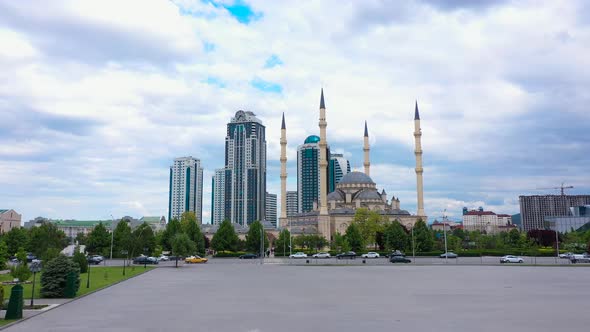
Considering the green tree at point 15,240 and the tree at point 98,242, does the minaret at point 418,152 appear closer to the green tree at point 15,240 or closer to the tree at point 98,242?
the tree at point 98,242

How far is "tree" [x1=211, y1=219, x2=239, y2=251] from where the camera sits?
290 ft

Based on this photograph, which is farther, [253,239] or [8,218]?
[8,218]

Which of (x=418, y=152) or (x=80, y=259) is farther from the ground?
(x=418, y=152)

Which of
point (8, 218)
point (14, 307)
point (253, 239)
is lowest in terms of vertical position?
point (14, 307)

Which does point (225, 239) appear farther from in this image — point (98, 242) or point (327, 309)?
point (327, 309)

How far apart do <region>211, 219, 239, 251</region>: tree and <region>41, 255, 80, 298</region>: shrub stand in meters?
63.5

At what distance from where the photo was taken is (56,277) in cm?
2444

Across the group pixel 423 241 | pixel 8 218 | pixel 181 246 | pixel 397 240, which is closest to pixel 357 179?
pixel 397 240

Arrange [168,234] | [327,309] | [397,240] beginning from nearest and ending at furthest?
[327,309] < [397,240] < [168,234]

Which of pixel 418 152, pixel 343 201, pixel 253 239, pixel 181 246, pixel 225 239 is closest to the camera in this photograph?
pixel 181 246

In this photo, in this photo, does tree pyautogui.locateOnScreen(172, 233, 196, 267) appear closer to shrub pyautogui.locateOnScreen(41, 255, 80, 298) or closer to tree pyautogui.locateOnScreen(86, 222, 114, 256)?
shrub pyautogui.locateOnScreen(41, 255, 80, 298)

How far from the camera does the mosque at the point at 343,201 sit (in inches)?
4301

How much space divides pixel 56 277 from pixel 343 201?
10386cm

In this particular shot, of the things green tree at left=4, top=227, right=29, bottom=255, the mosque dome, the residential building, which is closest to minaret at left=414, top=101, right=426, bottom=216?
the mosque dome
